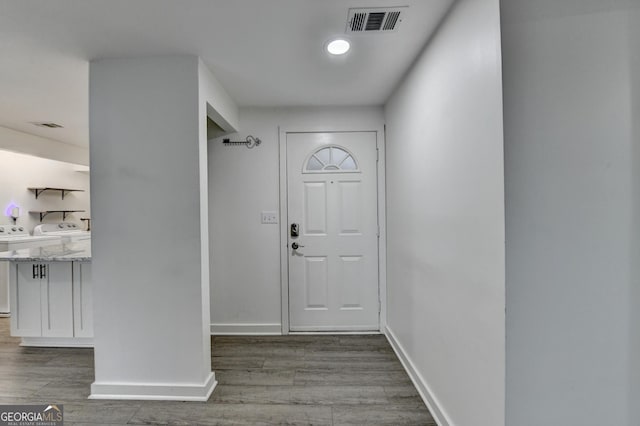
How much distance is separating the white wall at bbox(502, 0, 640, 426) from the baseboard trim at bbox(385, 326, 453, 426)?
2.32 ft

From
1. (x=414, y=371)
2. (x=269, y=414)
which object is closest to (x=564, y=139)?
(x=414, y=371)

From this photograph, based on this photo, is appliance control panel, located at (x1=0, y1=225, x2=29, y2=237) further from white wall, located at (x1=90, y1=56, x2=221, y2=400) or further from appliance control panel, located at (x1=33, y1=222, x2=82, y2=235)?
white wall, located at (x1=90, y1=56, x2=221, y2=400)

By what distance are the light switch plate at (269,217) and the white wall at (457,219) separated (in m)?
1.34

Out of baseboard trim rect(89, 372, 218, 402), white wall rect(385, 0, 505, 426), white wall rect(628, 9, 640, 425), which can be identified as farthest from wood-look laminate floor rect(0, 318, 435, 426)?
white wall rect(628, 9, 640, 425)

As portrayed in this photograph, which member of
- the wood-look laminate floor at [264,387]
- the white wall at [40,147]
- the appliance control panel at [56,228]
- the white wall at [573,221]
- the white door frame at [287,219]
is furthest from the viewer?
the appliance control panel at [56,228]

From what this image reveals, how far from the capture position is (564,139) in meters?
1.20

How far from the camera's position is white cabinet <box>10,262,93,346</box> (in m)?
2.88

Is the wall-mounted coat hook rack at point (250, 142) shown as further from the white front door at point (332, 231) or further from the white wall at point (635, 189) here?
the white wall at point (635, 189)

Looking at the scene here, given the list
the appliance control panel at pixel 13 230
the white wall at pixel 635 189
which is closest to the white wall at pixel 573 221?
the white wall at pixel 635 189

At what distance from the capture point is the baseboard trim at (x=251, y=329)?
3223 millimetres

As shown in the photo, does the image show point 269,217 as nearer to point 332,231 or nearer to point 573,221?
point 332,231

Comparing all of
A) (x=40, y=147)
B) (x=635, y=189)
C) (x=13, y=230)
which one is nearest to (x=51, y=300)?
(x=13, y=230)

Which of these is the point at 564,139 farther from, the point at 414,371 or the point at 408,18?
the point at 414,371

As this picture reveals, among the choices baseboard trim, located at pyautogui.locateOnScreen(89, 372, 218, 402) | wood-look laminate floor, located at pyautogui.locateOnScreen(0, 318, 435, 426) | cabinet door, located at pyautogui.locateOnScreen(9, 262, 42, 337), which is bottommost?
wood-look laminate floor, located at pyautogui.locateOnScreen(0, 318, 435, 426)
